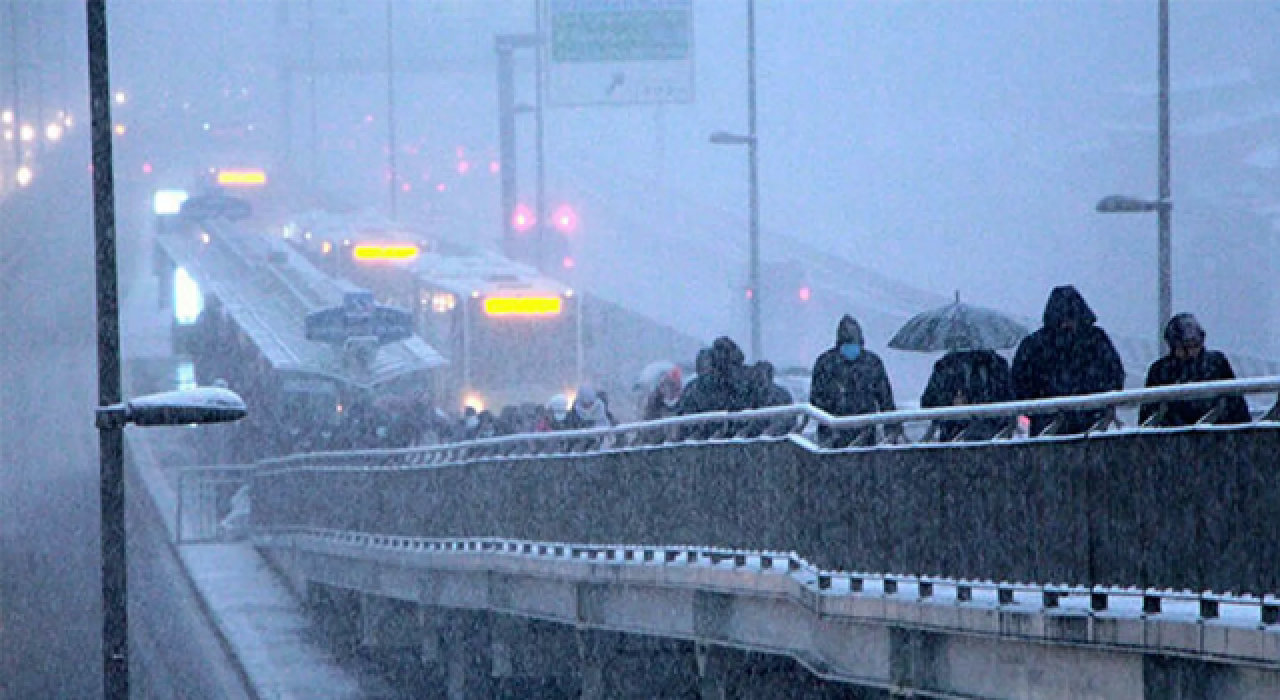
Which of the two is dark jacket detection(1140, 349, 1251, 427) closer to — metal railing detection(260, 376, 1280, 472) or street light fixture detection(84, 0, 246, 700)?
metal railing detection(260, 376, 1280, 472)

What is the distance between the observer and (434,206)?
12381 centimetres

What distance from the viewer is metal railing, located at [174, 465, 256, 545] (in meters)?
38.5

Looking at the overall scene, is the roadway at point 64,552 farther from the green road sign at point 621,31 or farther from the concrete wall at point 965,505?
the green road sign at point 621,31

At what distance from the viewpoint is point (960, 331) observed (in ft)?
51.0

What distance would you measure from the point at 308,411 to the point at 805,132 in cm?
9442

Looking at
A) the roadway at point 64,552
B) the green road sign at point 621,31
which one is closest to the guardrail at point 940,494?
the roadway at point 64,552

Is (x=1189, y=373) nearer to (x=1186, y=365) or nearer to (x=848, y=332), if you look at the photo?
(x=1186, y=365)

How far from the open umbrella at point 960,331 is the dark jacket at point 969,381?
0.43 metres

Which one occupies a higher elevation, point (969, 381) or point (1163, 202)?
point (1163, 202)

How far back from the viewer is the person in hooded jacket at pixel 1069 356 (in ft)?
42.3

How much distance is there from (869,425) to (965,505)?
1.27 metres

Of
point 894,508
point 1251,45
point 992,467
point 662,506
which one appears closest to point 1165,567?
point 992,467

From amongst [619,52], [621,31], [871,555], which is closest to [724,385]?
[871,555]

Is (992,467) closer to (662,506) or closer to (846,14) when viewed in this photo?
(662,506)
